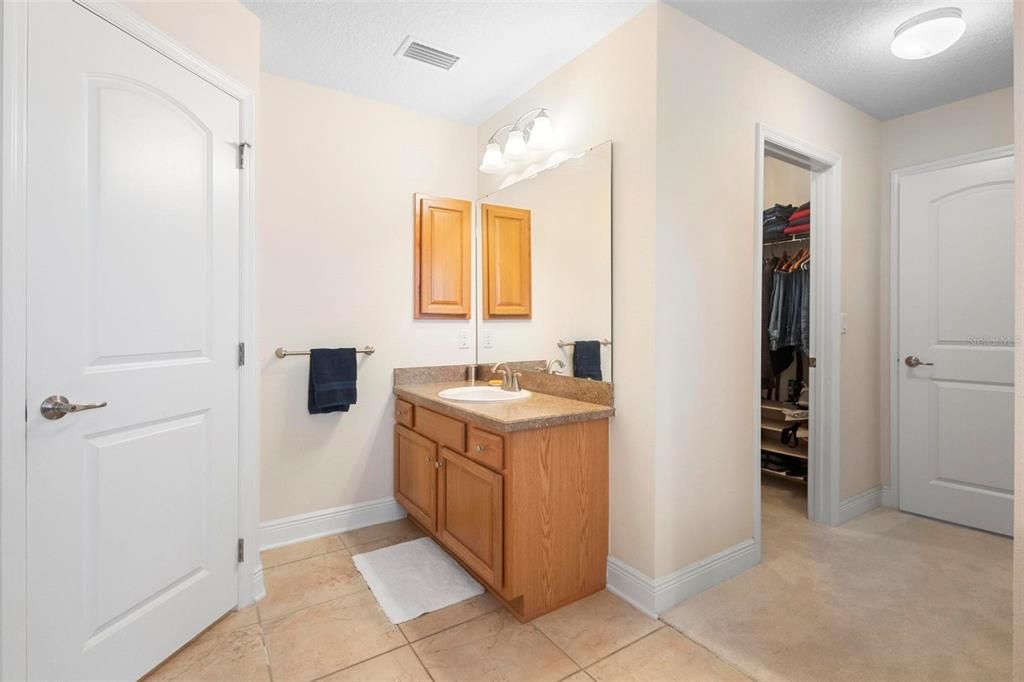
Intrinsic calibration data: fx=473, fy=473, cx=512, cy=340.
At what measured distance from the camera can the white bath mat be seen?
6.43 feet

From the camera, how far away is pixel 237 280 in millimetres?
1898

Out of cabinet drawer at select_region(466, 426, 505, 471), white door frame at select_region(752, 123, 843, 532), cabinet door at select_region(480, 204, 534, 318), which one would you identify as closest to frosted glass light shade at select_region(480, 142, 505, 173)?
cabinet door at select_region(480, 204, 534, 318)

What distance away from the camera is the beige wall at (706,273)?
1941 millimetres

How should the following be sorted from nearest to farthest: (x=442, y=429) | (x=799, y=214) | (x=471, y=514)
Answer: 1. (x=471, y=514)
2. (x=442, y=429)
3. (x=799, y=214)

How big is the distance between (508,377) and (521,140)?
1.30 meters

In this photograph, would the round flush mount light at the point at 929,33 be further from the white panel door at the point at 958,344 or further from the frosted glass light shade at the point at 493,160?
the frosted glass light shade at the point at 493,160

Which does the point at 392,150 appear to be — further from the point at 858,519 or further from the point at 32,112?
the point at 858,519

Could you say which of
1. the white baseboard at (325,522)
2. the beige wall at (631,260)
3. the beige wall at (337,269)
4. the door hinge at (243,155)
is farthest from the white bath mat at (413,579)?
the door hinge at (243,155)

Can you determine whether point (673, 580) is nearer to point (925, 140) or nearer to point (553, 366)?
point (553, 366)

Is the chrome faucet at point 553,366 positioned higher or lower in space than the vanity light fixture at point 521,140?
lower

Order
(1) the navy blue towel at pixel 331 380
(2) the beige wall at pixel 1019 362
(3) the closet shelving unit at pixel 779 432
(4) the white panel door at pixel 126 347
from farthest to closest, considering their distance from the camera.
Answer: (3) the closet shelving unit at pixel 779 432
(1) the navy blue towel at pixel 331 380
(4) the white panel door at pixel 126 347
(2) the beige wall at pixel 1019 362

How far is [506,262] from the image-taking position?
112 inches

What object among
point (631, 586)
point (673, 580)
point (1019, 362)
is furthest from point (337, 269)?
point (1019, 362)

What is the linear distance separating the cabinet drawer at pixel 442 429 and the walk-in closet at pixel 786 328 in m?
2.43
